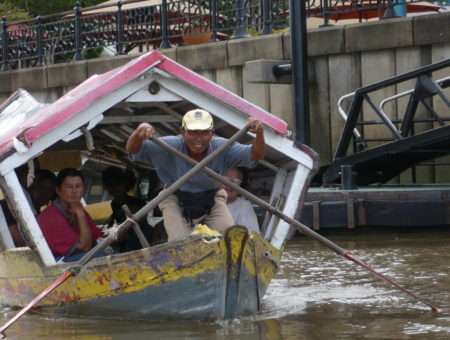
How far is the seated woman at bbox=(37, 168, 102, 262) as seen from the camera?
35.1 feet

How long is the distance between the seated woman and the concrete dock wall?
777 centimetres

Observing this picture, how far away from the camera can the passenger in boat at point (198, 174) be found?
32.2 feet

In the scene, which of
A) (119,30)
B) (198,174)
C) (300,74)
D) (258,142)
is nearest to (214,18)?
(119,30)

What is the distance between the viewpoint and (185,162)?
992 centimetres

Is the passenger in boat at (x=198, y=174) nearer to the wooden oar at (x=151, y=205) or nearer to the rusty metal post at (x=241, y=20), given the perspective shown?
the wooden oar at (x=151, y=205)

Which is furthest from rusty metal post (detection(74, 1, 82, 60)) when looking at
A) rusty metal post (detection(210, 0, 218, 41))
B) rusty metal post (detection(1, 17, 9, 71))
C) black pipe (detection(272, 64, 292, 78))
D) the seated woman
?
the seated woman

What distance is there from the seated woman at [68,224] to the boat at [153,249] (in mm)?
304

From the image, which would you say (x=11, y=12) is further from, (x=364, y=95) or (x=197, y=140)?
(x=197, y=140)

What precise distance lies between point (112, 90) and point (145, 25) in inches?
495

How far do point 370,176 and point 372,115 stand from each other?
89 centimetres

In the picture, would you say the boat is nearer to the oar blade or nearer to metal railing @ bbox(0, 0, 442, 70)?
the oar blade

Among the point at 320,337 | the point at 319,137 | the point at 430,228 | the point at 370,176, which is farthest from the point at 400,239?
the point at 320,337

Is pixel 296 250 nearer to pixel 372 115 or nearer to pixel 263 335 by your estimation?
pixel 372 115

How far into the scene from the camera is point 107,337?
9.62m
